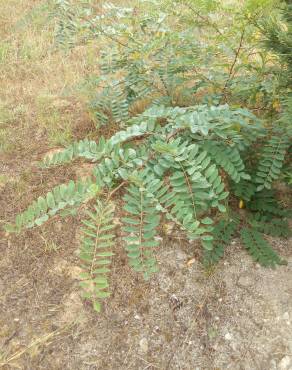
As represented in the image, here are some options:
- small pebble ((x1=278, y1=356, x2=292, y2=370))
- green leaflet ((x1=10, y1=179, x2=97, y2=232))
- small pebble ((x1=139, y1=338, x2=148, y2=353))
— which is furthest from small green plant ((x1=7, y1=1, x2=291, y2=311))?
small pebble ((x1=278, y1=356, x2=292, y2=370))

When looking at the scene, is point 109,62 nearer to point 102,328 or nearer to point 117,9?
point 117,9

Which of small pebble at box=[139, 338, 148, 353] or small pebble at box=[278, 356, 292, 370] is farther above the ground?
small pebble at box=[278, 356, 292, 370]

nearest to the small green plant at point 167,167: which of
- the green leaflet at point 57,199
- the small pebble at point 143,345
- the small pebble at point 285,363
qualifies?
the green leaflet at point 57,199

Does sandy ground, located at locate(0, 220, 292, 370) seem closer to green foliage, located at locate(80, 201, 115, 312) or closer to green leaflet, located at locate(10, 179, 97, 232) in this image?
green foliage, located at locate(80, 201, 115, 312)

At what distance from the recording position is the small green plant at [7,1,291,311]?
68.6 inches

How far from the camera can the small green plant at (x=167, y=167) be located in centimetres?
174

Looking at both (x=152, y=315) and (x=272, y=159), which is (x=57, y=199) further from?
(x=272, y=159)

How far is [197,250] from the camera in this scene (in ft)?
8.09

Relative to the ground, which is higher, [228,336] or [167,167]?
[167,167]

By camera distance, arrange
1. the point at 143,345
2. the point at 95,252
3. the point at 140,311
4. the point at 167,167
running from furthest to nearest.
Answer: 1. the point at 140,311
2. the point at 143,345
3. the point at 167,167
4. the point at 95,252

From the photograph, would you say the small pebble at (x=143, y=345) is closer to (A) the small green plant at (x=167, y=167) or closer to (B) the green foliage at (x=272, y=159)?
(A) the small green plant at (x=167, y=167)

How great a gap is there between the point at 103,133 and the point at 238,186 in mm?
1129

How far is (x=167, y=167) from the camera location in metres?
1.93

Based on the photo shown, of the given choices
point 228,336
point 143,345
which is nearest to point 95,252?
point 143,345
